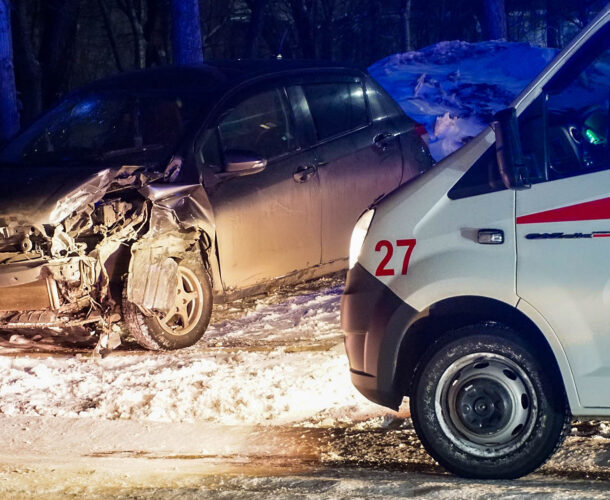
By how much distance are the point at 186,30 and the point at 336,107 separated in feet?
24.7

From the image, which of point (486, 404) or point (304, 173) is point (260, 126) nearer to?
point (304, 173)

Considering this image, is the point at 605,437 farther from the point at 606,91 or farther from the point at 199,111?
the point at 199,111

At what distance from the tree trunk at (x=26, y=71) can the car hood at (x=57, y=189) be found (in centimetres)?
1133

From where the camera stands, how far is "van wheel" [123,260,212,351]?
25.8ft

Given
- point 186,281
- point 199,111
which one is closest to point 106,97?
point 199,111

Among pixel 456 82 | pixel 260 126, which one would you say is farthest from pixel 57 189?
pixel 456 82

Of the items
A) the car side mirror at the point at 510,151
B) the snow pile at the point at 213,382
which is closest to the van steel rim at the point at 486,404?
the car side mirror at the point at 510,151

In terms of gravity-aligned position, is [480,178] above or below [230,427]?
above

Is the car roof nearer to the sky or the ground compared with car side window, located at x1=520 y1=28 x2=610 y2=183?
nearer to the sky

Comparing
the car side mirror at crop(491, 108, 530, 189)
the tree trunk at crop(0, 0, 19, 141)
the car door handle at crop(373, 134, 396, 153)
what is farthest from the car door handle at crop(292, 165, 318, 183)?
the tree trunk at crop(0, 0, 19, 141)

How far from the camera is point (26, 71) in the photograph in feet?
61.5

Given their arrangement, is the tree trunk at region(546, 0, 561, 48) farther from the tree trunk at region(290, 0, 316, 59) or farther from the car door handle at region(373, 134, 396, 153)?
the car door handle at region(373, 134, 396, 153)

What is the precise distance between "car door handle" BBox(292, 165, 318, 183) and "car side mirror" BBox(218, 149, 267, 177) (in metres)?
0.50

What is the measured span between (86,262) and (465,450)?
3360 millimetres
